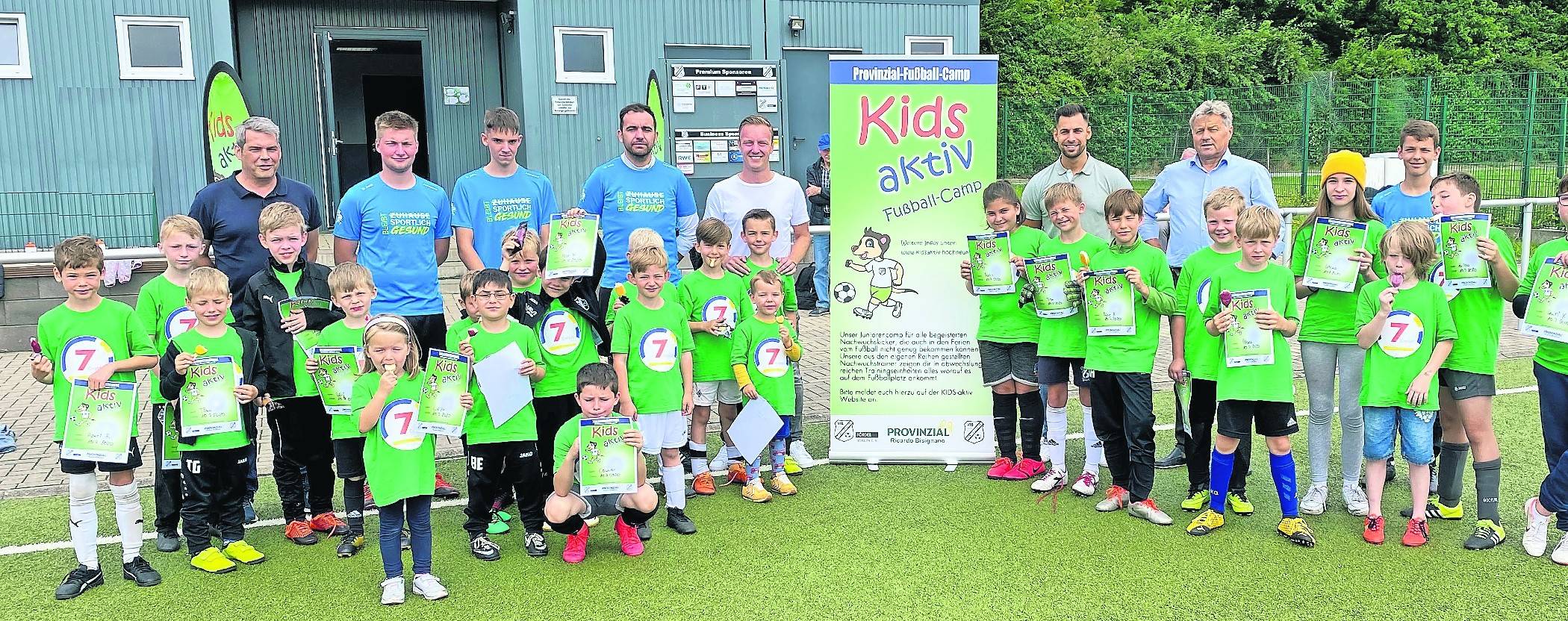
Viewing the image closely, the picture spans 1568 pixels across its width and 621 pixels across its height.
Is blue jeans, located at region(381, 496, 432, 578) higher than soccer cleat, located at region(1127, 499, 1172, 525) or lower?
higher

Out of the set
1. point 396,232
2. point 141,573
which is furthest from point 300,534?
point 396,232

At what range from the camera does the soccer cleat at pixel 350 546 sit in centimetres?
476

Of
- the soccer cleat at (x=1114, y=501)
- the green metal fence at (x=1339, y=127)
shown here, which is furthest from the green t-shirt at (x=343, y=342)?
the green metal fence at (x=1339, y=127)

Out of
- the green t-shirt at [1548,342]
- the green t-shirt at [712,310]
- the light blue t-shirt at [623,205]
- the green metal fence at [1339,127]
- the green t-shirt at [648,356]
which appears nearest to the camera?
the green t-shirt at [1548,342]

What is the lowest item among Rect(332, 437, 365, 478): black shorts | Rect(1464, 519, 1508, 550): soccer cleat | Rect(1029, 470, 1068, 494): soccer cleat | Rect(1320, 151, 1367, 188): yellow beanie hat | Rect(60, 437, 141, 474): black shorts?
Rect(1464, 519, 1508, 550): soccer cleat

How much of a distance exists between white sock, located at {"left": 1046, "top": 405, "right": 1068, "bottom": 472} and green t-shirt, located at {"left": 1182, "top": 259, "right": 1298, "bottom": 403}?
895mm

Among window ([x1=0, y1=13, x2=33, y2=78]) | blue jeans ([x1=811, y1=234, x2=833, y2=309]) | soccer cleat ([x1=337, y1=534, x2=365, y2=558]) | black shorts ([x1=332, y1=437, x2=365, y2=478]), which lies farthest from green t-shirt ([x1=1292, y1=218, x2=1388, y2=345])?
window ([x1=0, y1=13, x2=33, y2=78])

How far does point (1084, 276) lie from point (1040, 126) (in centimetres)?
1429

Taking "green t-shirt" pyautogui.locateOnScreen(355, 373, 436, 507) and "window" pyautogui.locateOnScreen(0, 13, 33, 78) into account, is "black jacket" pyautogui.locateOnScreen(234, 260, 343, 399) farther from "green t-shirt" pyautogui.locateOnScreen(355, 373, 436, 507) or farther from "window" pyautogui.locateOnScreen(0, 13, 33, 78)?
"window" pyautogui.locateOnScreen(0, 13, 33, 78)

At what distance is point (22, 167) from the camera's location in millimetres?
12430

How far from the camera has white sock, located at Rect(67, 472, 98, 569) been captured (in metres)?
4.31

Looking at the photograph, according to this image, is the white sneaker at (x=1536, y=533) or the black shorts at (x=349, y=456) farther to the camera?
the black shorts at (x=349, y=456)

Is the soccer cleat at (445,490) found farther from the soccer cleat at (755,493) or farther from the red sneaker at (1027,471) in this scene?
the red sneaker at (1027,471)

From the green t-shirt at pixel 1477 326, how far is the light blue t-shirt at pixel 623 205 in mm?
3458
